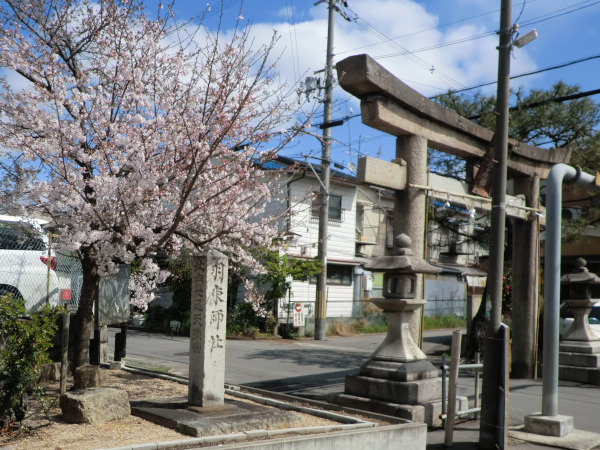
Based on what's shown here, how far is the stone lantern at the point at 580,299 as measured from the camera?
46.3ft

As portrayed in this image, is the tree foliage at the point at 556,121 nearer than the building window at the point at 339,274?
Yes

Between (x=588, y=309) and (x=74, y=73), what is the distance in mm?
12812

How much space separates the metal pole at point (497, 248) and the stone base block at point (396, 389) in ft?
3.45

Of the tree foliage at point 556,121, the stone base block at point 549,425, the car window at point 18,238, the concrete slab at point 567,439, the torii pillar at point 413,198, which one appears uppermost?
the tree foliage at point 556,121

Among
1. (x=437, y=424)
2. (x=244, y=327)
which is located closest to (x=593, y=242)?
(x=244, y=327)

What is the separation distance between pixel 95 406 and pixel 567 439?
649 centimetres

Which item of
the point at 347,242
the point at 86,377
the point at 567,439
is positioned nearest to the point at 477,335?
the point at 567,439

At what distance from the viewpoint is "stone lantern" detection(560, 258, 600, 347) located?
14102 mm

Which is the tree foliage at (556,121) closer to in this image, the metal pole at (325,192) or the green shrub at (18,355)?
the metal pole at (325,192)

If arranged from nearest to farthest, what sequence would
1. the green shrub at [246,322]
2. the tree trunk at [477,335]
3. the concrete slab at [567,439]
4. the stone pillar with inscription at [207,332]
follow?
the stone pillar with inscription at [207,332], the concrete slab at [567,439], the tree trunk at [477,335], the green shrub at [246,322]

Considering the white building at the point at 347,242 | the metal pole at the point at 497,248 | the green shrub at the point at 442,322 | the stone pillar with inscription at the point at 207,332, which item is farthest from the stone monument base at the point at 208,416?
the green shrub at the point at 442,322

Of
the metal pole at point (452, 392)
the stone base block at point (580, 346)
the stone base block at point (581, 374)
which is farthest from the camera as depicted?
the stone base block at point (580, 346)

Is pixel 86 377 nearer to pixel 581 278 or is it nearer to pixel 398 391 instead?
pixel 398 391

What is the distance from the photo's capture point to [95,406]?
6672 mm
